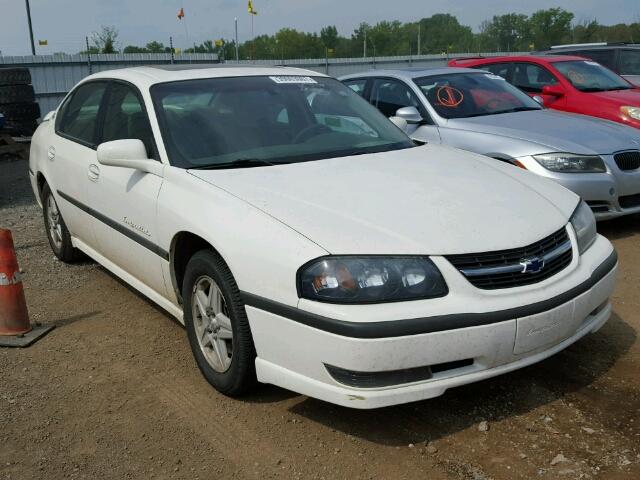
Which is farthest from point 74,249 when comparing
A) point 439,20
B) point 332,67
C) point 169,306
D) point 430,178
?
point 439,20

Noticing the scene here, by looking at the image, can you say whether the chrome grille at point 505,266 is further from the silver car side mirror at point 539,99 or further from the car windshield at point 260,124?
the silver car side mirror at point 539,99

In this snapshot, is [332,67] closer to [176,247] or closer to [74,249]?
[74,249]

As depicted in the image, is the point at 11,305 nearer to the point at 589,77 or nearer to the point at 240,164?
the point at 240,164

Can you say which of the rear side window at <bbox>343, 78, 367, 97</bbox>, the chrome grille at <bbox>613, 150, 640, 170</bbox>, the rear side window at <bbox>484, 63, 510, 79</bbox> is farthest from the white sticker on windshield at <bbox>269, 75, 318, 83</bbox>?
the rear side window at <bbox>484, 63, 510, 79</bbox>

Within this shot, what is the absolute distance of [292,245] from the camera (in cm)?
277

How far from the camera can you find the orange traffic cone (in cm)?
411

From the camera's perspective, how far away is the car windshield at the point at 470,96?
679 centimetres

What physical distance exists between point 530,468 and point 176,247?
1953 millimetres

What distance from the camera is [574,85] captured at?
27.9 ft

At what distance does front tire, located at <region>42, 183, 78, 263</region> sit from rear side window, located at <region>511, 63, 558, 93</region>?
6180 mm

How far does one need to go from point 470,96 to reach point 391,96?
2.72ft

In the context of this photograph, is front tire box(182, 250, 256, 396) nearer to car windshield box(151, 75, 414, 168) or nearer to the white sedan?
the white sedan

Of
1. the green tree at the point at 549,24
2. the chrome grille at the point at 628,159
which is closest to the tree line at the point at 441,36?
the green tree at the point at 549,24

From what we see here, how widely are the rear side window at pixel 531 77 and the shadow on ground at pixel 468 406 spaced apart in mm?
5951
